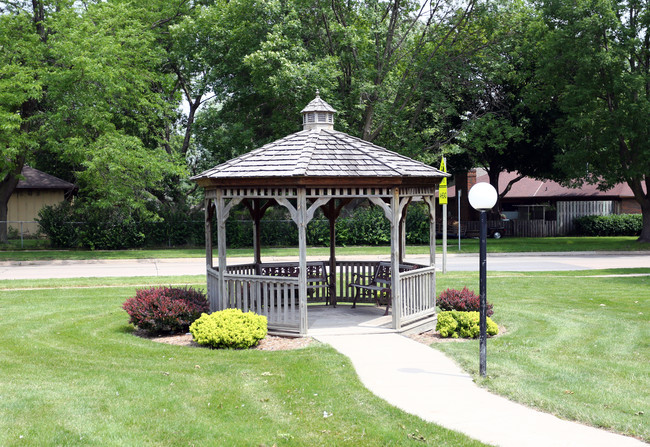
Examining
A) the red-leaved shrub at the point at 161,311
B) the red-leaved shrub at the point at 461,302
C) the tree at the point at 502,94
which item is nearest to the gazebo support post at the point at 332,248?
the red-leaved shrub at the point at 461,302

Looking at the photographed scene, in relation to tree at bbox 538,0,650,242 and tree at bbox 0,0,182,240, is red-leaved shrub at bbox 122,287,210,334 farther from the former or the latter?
tree at bbox 538,0,650,242

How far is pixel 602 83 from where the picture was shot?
3198cm

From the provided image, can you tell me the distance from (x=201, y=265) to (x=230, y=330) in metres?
16.0

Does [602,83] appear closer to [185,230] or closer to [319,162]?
[185,230]

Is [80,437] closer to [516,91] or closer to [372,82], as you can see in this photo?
[372,82]

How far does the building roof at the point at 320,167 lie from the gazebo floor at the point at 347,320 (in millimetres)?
2939

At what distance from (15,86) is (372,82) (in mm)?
17153

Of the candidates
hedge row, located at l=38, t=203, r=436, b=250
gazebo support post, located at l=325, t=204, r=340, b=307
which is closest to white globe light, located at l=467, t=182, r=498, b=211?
gazebo support post, located at l=325, t=204, r=340, b=307

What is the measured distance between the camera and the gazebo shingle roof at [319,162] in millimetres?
12008

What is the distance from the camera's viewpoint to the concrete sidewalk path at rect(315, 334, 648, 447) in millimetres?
6605

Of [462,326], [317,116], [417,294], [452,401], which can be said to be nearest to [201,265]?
[317,116]

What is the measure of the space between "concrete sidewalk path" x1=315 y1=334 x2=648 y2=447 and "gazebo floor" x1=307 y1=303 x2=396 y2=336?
3.67 feet

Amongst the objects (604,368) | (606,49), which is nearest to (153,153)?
(606,49)

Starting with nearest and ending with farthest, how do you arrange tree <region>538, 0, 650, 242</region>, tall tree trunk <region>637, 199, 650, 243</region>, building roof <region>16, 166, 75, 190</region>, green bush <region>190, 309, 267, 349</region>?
green bush <region>190, 309, 267, 349</region>, tree <region>538, 0, 650, 242</region>, tall tree trunk <region>637, 199, 650, 243</region>, building roof <region>16, 166, 75, 190</region>
